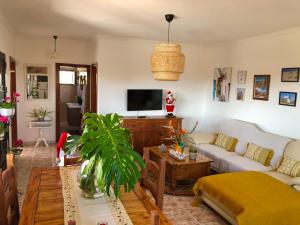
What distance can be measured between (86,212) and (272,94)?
396 cm

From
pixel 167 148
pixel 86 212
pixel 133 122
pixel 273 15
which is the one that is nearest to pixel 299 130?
pixel 273 15

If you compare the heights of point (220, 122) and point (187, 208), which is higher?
point (220, 122)

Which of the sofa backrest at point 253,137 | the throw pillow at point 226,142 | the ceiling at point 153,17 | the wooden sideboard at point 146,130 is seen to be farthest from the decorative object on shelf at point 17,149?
the sofa backrest at point 253,137

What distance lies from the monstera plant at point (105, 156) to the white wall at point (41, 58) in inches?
193

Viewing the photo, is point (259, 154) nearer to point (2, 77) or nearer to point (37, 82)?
point (2, 77)

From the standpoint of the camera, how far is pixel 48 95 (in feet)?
20.6

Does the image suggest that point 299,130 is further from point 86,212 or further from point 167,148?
point 86,212

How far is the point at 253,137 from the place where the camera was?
176 inches

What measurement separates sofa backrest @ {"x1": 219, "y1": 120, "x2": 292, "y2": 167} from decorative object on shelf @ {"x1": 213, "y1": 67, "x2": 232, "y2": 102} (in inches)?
30.1

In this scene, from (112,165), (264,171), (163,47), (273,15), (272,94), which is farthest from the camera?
(272,94)

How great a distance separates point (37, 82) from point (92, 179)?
5.14 metres

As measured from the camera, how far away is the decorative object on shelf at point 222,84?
18.3ft

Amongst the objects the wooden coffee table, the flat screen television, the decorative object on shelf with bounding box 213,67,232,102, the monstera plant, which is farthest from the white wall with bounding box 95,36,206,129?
the monstera plant

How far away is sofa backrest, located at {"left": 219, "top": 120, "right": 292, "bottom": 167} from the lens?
3.94 meters
